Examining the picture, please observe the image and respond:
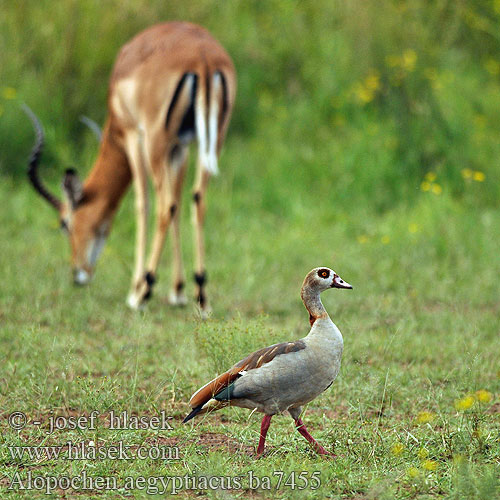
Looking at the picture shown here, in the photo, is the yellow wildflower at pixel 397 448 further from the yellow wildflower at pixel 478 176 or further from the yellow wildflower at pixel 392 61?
the yellow wildflower at pixel 392 61

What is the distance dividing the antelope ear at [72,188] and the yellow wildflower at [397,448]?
4526 mm

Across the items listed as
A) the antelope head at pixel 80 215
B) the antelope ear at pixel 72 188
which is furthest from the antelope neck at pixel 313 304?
the antelope ear at pixel 72 188

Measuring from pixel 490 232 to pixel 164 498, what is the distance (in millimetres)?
5624

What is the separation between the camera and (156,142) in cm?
686

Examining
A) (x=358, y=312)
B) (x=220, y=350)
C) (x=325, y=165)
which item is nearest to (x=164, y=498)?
(x=220, y=350)

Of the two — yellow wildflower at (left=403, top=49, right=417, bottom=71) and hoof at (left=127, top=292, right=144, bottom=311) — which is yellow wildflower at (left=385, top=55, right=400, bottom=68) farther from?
hoof at (left=127, top=292, right=144, bottom=311)

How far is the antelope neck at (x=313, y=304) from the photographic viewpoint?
3828mm

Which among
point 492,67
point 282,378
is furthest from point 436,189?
point 282,378

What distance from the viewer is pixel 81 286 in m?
7.38

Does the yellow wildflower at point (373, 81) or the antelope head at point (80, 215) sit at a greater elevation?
the yellow wildflower at point (373, 81)

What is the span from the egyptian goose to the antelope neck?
0.23 feet

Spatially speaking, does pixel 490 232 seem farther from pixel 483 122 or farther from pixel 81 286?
pixel 81 286

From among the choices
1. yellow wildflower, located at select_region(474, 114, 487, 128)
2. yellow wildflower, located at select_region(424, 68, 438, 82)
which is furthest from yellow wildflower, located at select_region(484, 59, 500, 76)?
yellow wildflower, located at select_region(474, 114, 487, 128)

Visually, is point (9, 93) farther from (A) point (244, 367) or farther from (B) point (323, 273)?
(A) point (244, 367)
